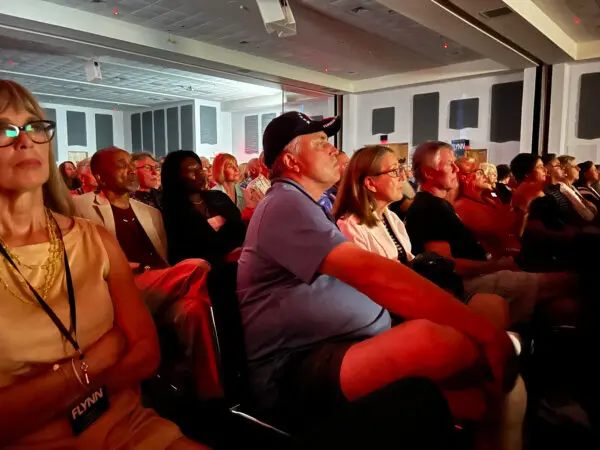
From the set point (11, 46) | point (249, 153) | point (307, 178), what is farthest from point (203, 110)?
point (307, 178)

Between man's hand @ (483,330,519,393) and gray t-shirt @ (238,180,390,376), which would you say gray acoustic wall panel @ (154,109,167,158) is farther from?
man's hand @ (483,330,519,393)

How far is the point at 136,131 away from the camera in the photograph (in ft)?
50.7

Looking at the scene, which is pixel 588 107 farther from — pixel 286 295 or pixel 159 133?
pixel 159 133

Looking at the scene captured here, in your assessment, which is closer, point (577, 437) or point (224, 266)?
point (577, 437)

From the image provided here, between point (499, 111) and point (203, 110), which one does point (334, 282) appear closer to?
point (499, 111)

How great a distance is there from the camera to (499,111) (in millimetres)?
9203

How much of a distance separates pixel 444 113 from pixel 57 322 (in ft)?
32.3

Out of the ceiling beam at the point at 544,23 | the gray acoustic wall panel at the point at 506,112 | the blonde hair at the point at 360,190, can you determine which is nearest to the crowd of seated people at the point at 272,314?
the blonde hair at the point at 360,190

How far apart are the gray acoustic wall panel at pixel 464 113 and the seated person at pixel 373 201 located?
783 centimetres

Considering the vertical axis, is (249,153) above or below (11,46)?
below

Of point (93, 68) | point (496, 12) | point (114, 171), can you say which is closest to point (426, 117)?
point (496, 12)

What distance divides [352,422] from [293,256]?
539 millimetres

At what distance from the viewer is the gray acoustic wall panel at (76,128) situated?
46.4 ft

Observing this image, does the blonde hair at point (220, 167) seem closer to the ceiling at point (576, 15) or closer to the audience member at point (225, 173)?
the audience member at point (225, 173)
